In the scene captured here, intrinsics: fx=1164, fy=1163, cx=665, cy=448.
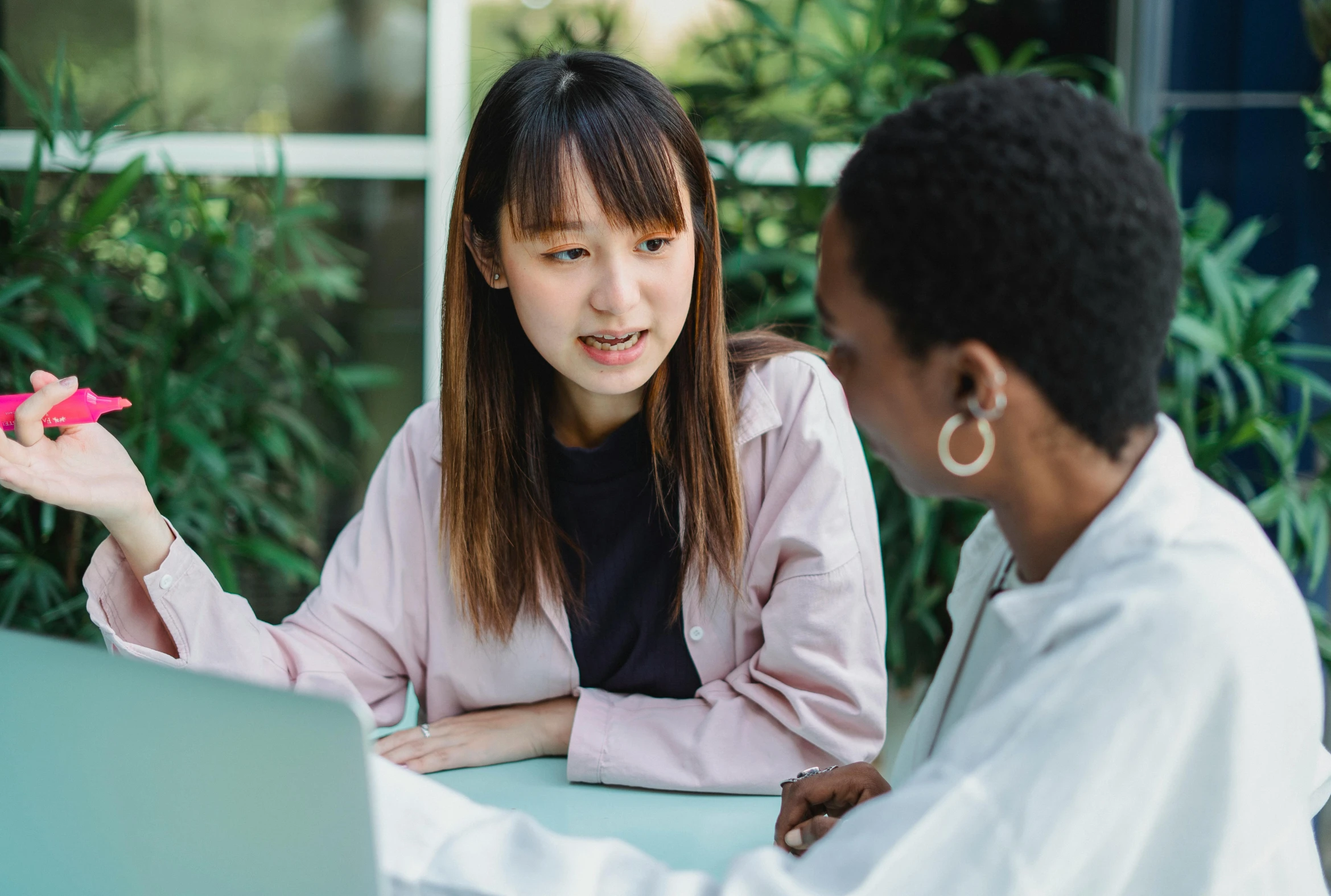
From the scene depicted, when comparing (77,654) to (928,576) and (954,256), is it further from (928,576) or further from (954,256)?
(928,576)

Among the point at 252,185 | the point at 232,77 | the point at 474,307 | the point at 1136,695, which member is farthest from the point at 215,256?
the point at 1136,695

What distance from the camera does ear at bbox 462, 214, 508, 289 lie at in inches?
50.6

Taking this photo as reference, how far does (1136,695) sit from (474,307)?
91 centimetres

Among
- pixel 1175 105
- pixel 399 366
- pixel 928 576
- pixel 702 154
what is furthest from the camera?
pixel 399 366

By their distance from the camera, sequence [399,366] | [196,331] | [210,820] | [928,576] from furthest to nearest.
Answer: [399,366]
[928,576]
[196,331]
[210,820]

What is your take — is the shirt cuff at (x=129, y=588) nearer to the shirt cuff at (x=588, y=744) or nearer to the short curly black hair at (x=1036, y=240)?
the shirt cuff at (x=588, y=744)

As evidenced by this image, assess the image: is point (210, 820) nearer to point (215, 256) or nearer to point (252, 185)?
point (215, 256)

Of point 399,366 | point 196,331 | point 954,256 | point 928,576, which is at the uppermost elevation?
point 954,256

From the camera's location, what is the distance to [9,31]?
2.90 meters

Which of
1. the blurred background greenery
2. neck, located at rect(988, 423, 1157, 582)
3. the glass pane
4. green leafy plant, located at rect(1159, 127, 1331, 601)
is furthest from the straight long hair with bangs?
the glass pane

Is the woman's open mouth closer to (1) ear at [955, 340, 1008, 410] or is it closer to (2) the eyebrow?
(2) the eyebrow

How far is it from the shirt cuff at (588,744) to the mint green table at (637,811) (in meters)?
0.01

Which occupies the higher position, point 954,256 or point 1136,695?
point 954,256

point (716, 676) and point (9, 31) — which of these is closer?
point (716, 676)
